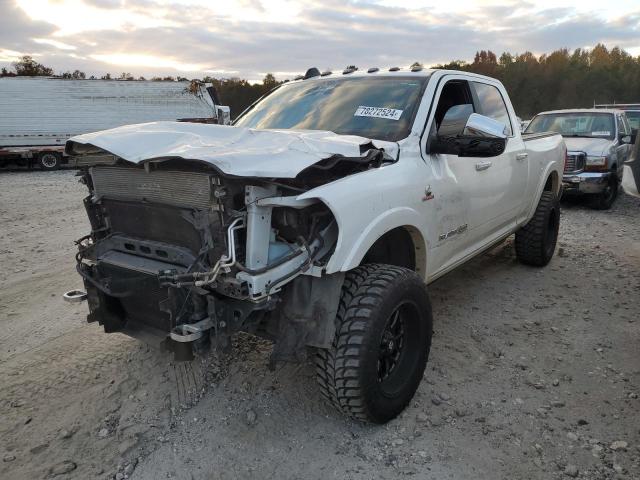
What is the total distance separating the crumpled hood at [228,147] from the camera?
7.28 ft

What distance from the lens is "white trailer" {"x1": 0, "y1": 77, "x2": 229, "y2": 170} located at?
60.2ft

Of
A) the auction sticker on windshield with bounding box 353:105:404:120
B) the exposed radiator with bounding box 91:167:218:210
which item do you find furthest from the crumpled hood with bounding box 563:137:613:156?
the exposed radiator with bounding box 91:167:218:210

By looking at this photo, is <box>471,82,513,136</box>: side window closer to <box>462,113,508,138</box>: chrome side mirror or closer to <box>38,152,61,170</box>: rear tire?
<box>462,113,508,138</box>: chrome side mirror

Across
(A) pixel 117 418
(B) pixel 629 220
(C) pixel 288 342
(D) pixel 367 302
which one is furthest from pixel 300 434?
(B) pixel 629 220

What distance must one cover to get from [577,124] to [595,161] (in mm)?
1550

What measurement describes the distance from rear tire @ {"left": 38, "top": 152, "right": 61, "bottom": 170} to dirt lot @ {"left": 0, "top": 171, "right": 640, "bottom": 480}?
637 inches

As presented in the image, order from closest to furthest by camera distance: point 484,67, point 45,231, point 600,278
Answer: point 600,278 < point 45,231 < point 484,67

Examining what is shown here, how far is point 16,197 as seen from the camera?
37.0 feet

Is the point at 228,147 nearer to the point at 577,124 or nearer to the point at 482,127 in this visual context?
the point at 482,127

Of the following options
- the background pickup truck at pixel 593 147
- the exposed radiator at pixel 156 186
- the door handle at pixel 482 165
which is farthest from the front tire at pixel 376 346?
the background pickup truck at pixel 593 147

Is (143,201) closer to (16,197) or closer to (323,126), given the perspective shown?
(323,126)

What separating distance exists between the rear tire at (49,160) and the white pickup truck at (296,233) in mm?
18202

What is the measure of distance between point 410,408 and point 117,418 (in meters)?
1.72

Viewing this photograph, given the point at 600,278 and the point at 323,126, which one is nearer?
the point at 323,126
